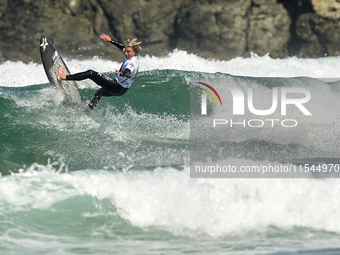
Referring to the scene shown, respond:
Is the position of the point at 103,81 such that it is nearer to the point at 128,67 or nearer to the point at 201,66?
the point at 128,67

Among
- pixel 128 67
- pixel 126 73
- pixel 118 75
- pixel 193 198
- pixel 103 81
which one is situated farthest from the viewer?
pixel 103 81

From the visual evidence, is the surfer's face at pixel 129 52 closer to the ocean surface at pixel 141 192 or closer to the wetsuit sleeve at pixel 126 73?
the wetsuit sleeve at pixel 126 73

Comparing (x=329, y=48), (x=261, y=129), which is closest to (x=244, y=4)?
(x=329, y=48)

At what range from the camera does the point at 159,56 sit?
1828 centimetres

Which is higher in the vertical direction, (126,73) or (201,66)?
(201,66)

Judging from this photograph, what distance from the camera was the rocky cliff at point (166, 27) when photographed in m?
17.8

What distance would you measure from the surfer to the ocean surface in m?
0.81

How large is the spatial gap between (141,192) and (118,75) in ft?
7.62

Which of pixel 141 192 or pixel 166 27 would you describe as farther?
pixel 166 27

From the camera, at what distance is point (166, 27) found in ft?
60.1

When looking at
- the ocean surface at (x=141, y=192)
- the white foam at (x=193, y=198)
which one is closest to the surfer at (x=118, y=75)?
the ocean surface at (x=141, y=192)

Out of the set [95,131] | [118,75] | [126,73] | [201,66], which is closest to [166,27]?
[201,66]

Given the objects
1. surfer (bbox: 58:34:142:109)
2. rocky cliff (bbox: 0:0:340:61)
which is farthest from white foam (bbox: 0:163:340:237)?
rocky cliff (bbox: 0:0:340:61)

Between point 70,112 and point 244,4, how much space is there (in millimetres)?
11608
